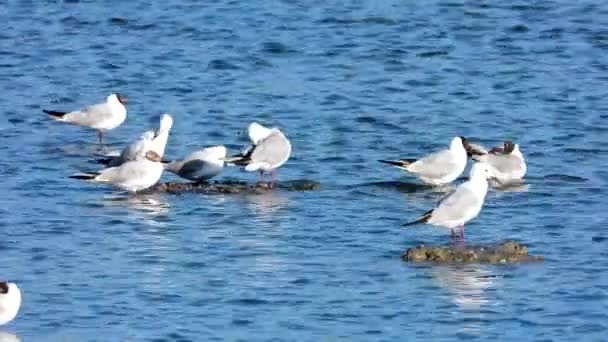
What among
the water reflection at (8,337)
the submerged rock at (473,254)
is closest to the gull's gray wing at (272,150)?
the submerged rock at (473,254)

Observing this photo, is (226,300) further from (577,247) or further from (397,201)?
(397,201)

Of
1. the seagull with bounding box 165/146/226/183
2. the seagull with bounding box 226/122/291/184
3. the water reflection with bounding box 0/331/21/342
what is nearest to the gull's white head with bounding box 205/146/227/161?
the seagull with bounding box 165/146/226/183

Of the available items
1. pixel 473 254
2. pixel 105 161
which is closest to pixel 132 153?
pixel 105 161

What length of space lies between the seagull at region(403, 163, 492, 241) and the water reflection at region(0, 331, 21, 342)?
11.2 feet

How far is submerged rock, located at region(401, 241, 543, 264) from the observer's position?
1268 centimetres

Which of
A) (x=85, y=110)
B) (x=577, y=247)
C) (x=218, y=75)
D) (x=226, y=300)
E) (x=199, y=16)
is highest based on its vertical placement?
(x=199, y=16)

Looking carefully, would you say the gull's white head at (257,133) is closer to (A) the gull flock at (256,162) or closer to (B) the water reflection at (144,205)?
(A) the gull flock at (256,162)

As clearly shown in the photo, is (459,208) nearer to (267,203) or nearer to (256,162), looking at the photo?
(267,203)

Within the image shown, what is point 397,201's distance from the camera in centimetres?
1556

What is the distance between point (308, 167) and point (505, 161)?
1.96 metres

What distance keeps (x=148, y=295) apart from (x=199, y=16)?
15.6 meters

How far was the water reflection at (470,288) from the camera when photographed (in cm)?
1130

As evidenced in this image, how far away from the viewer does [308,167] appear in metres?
17.2

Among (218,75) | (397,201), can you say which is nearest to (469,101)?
(218,75)
